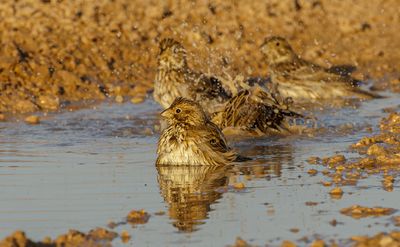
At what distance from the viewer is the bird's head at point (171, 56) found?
15930mm

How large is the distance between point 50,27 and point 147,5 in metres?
2.09

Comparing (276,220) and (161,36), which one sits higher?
(161,36)

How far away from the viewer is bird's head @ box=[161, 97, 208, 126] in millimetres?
11773

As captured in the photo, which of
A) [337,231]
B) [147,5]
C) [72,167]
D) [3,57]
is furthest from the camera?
[147,5]

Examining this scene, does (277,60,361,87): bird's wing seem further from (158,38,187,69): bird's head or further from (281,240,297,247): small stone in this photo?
(281,240,297,247): small stone

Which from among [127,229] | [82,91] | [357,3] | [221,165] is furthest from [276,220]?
[357,3]

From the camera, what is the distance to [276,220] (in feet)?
27.8

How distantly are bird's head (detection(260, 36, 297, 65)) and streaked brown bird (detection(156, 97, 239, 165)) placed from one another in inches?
267

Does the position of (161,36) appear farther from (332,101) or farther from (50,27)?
(332,101)

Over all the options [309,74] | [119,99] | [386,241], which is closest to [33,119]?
[119,99]

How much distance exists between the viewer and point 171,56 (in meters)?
16.0

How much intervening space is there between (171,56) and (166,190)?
6.26m

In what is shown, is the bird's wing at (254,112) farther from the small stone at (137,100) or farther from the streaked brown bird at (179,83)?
the small stone at (137,100)

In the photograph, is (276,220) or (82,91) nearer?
(276,220)
